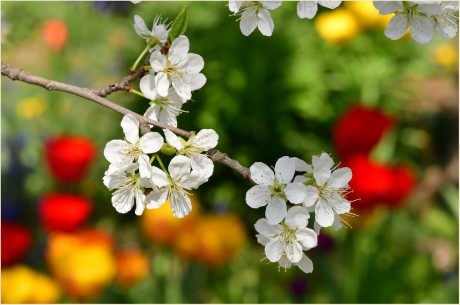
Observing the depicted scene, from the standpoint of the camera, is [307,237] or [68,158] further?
[68,158]

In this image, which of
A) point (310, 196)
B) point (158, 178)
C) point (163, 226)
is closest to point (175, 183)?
point (158, 178)

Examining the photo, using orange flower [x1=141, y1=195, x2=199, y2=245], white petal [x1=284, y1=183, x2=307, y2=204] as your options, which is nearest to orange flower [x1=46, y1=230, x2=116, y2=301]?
orange flower [x1=141, y1=195, x2=199, y2=245]

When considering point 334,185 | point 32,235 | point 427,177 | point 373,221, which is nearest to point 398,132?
point 427,177

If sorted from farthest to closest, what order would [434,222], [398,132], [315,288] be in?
[398,132] < [434,222] < [315,288]

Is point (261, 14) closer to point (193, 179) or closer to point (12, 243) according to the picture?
point (193, 179)

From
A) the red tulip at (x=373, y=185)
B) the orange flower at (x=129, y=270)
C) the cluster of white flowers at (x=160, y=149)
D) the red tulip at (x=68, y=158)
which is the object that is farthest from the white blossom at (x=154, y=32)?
the red tulip at (x=68, y=158)

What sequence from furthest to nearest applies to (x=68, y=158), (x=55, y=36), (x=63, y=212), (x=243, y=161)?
(x=55, y=36) → (x=243, y=161) → (x=68, y=158) → (x=63, y=212)

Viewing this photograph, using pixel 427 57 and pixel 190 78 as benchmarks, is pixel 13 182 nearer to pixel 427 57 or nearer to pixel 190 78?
pixel 190 78
